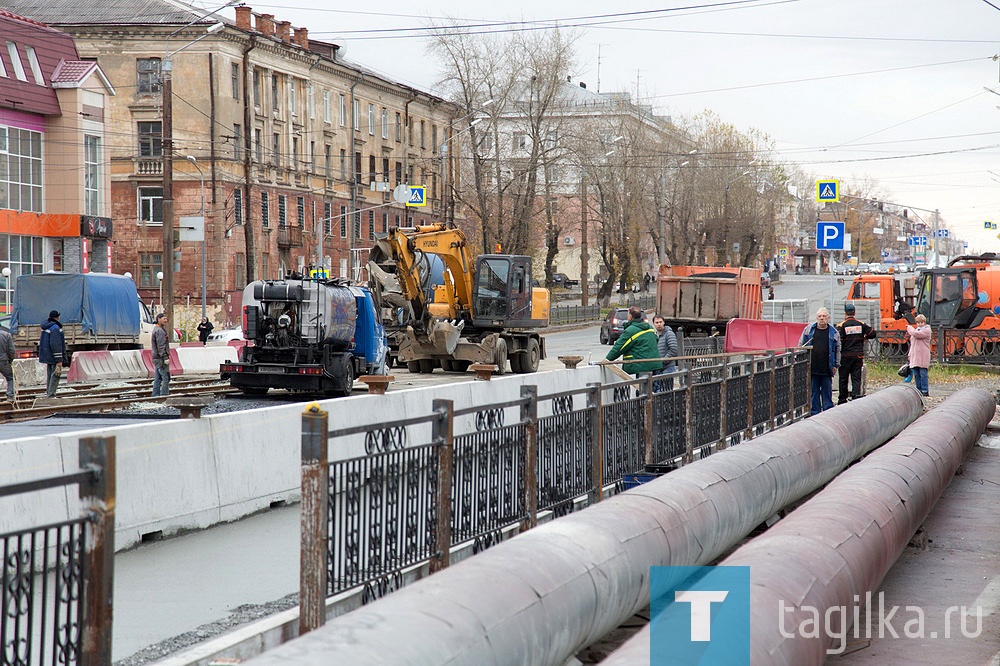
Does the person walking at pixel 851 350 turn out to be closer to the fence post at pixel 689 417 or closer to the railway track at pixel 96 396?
the fence post at pixel 689 417

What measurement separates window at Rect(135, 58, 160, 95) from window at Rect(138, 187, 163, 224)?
4.87 m

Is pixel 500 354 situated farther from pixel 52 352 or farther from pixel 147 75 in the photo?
pixel 147 75

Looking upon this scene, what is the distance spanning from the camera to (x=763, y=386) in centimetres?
1584

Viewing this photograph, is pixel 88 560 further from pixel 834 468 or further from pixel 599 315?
pixel 599 315

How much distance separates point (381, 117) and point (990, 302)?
4605cm

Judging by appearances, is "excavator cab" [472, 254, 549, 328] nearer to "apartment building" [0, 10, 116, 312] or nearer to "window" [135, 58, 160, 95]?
"apartment building" [0, 10, 116, 312]

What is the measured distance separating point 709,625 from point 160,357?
18.7 m

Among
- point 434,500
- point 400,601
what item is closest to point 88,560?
point 400,601

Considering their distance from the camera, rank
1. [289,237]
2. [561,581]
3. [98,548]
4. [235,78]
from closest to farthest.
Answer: [98,548]
[561,581]
[235,78]
[289,237]

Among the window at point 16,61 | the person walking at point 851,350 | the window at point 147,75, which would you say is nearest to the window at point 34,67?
the window at point 16,61

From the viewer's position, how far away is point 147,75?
190 ft

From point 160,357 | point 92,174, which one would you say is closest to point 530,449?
point 160,357

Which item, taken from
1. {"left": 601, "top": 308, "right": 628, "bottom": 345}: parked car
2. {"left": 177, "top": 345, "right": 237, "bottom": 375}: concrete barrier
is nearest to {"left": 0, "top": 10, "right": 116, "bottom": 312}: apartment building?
{"left": 177, "top": 345, "right": 237, "bottom": 375}: concrete barrier

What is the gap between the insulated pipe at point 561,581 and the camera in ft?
13.6
